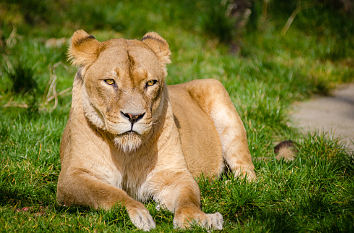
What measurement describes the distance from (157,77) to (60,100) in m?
2.90

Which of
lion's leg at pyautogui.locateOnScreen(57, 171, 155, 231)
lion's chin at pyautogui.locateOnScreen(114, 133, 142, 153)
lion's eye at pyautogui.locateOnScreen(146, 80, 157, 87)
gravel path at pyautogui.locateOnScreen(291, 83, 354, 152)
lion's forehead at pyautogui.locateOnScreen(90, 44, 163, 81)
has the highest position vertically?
lion's forehead at pyautogui.locateOnScreen(90, 44, 163, 81)

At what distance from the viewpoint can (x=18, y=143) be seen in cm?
464

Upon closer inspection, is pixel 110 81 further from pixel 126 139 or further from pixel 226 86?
pixel 226 86

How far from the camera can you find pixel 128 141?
3.25 meters

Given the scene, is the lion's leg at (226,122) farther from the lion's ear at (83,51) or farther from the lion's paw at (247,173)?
the lion's ear at (83,51)

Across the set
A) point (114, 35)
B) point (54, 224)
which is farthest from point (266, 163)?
point (114, 35)

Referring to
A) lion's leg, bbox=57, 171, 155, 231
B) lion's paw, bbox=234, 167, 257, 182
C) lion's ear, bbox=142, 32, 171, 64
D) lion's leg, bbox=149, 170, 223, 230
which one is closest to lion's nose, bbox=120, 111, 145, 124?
lion's leg, bbox=57, 171, 155, 231

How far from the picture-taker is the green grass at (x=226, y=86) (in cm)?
329

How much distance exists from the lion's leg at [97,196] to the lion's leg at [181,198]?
22 cm

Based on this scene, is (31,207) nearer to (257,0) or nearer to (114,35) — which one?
(114,35)

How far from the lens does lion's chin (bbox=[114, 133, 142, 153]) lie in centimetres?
323

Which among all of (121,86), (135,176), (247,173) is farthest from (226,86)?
(121,86)

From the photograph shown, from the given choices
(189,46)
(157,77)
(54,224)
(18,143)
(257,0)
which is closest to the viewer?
(54,224)

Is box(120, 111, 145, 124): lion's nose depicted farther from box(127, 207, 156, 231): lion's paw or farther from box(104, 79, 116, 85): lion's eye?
box(127, 207, 156, 231): lion's paw
